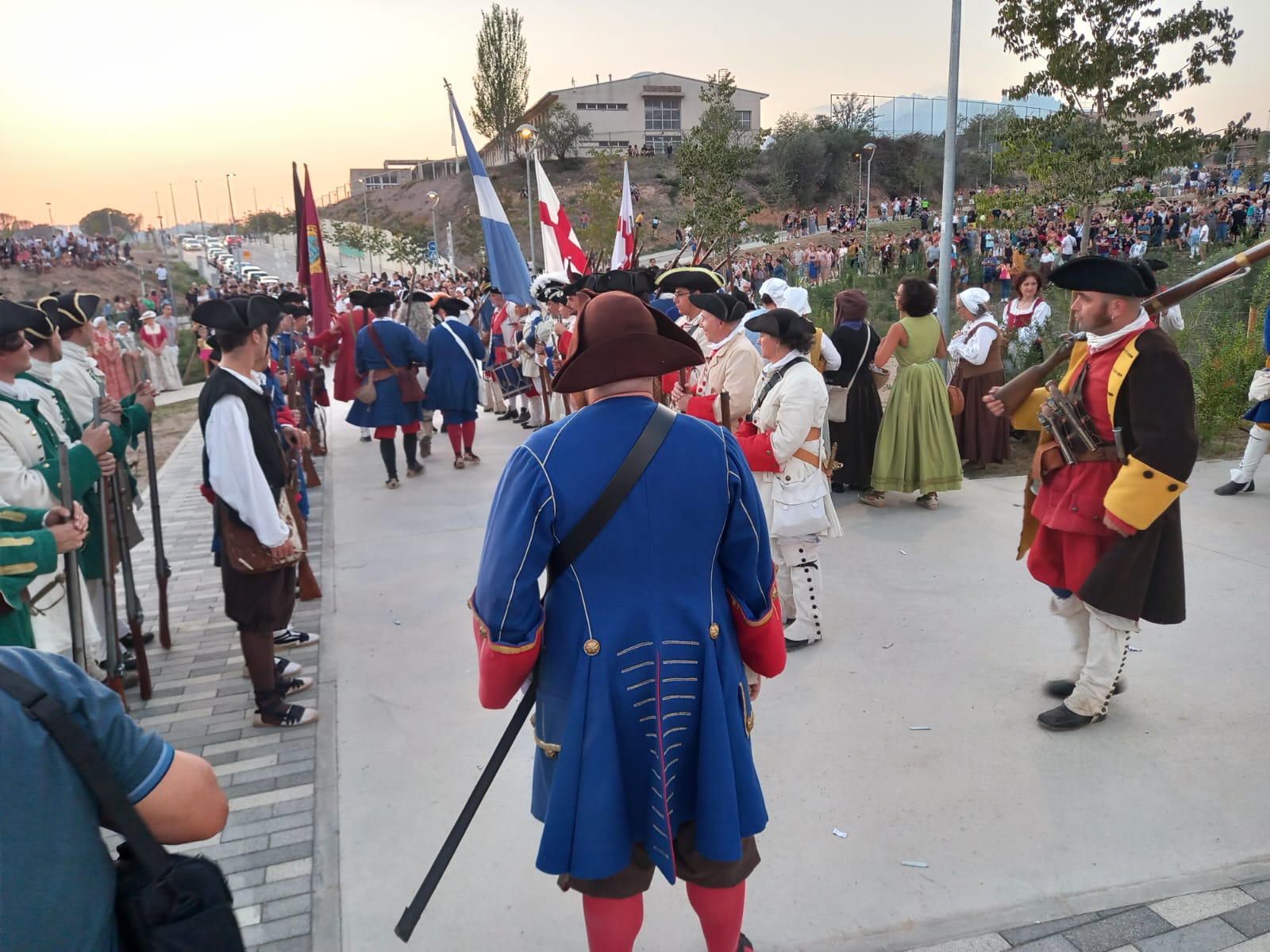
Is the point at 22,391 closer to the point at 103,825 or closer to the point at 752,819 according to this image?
the point at 103,825

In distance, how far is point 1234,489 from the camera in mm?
6695

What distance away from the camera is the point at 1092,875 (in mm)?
2811

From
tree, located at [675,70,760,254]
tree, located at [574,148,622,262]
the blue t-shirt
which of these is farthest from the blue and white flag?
tree, located at [574,148,622,262]

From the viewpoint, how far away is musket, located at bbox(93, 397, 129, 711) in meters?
3.84

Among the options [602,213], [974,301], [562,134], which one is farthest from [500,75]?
[974,301]

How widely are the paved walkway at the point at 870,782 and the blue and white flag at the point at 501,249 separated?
292 centimetres

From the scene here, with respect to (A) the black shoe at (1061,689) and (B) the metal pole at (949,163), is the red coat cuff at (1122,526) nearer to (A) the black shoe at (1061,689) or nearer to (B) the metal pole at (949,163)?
(A) the black shoe at (1061,689)

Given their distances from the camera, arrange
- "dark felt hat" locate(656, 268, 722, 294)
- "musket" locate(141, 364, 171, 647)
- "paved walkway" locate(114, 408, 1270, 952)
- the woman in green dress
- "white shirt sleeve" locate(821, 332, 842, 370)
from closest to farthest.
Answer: "paved walkway" locate(114, 408, 1270, 952), "musket" locate(141, 364, 171, 647), "dark felt hat" locate(656, 268, 722, 294), "white shirt sleeve" locate(821, 332, 842, 370), the woman in green dress

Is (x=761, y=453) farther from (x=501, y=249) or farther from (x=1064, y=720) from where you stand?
(x=501, y=249)

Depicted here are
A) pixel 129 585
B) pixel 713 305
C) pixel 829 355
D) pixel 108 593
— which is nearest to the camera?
pixel 108 593

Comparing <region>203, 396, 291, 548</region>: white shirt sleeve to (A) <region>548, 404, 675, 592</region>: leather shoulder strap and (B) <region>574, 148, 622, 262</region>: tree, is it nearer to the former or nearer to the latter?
(A) <region>548, 404, 675, 592</region>: leather shoulder strap

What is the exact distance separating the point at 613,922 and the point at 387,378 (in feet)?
22.6

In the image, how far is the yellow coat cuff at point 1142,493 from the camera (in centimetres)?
317

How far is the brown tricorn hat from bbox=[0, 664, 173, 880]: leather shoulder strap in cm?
118
